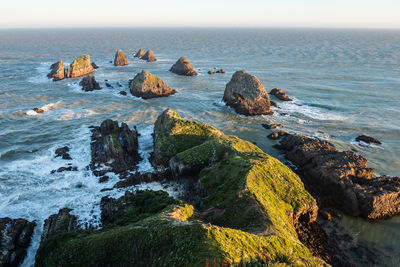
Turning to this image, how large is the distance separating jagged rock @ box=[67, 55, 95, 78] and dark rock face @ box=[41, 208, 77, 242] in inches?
2807

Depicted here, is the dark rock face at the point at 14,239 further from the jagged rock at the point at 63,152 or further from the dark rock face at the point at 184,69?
the dark rock face at the point at 184,69

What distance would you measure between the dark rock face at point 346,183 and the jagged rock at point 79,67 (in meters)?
77.4

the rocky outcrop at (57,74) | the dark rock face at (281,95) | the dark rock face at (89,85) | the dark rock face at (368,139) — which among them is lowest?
→ the dark rock face at (368,139)

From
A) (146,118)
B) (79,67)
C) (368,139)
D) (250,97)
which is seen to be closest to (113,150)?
(146,118)

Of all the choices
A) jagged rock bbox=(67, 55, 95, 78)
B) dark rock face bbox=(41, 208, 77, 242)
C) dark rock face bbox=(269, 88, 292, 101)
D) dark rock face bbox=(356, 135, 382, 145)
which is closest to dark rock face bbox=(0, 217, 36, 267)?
dark rock face bbox=(41, 208, 77, 242)

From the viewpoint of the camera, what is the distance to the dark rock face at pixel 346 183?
23.8m

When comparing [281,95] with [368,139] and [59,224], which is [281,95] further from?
[59,224]

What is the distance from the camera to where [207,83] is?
77.3 metres

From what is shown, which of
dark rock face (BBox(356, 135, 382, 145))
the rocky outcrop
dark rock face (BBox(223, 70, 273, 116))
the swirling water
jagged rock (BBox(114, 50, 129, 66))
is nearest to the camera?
the swirling water

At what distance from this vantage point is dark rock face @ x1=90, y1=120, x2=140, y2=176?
30859 mm

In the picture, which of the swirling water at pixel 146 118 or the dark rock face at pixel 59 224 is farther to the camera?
the swirling water at pixel 146 118

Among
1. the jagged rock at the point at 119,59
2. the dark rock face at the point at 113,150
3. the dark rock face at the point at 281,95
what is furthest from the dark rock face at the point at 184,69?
the dark rock face at the point at 113,150

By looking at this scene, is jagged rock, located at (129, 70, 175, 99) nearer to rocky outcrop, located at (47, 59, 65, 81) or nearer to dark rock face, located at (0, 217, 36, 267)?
rocky outcrop, located at (47, 59, 65, 81)

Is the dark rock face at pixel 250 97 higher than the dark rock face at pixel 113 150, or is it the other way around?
the dark rock face at pixel 250 97
